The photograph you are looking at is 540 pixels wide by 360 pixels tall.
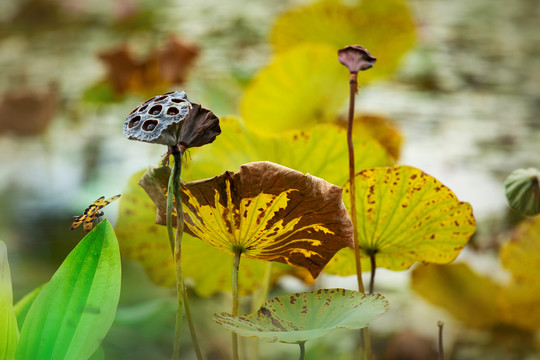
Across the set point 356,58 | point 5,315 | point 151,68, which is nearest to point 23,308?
point 5,315

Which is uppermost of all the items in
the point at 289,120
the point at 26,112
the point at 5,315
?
the point at 26,112

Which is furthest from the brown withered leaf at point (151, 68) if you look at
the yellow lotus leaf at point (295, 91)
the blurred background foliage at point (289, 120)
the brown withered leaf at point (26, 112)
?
the yellow lotus leaf at point (295, 91)

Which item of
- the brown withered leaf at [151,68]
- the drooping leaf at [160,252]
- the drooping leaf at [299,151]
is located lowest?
the drooping leaf at [160,252]

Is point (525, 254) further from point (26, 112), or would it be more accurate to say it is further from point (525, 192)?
point (26, 112)

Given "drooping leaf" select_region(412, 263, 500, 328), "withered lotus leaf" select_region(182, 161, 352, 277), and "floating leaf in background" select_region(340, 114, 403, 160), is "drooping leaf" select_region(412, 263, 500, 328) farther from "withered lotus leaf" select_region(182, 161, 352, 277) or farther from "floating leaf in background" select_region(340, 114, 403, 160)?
"withered lotus leaf" select_region(182, 161, 352, 277)

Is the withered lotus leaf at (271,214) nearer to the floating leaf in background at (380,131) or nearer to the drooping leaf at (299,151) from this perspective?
the drooping leaf at (299,151)

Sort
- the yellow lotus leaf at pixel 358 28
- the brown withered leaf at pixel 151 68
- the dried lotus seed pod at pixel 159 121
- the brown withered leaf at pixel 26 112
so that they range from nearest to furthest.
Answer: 1. the dried lotus seed pod at pixel 159 121
2. the yellow lotus leaf at pixel 358 28
3. the brown withered leaf at pixel 151 68
4. the brown withered leaf at pixel 26 112
